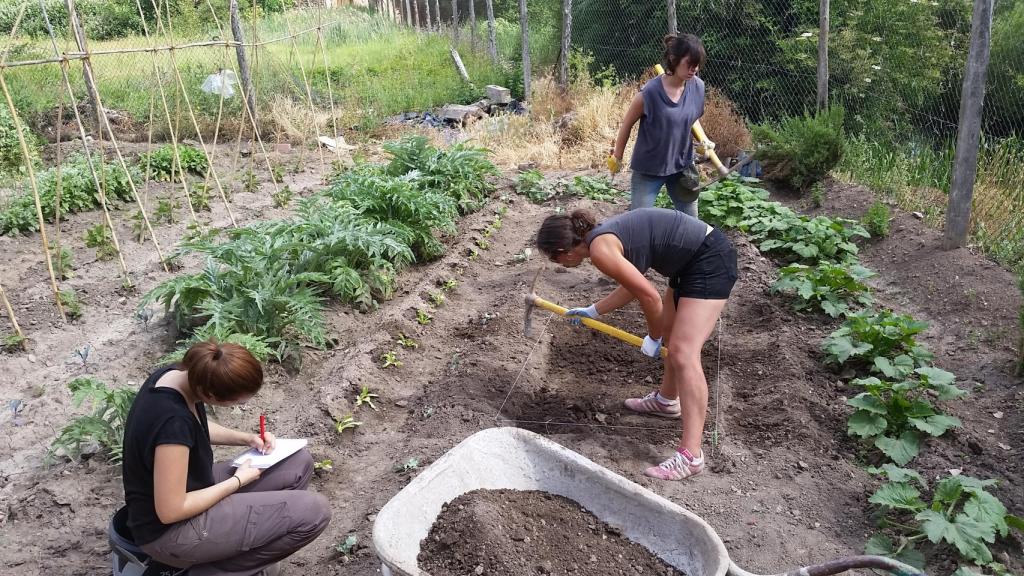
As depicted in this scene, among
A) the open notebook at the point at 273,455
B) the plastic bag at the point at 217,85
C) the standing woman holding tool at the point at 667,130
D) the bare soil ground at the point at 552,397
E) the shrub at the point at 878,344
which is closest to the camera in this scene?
the open notebook at the point at 273,455

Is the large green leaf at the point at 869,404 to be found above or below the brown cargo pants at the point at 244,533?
below

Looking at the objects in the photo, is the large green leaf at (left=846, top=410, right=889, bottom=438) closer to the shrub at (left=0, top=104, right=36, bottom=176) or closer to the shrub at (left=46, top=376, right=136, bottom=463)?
the shrub at (left=46, top=376, right=136, bottom=463)

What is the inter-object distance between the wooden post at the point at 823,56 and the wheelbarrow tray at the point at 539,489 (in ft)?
20.2

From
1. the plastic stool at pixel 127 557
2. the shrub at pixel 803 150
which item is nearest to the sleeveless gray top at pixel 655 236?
the plastic stool at pixel 127 557

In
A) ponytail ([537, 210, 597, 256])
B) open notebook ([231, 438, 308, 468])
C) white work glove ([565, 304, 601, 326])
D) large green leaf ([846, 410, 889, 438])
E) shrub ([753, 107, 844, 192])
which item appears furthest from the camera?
shrub ([753, 107, 844, 192])

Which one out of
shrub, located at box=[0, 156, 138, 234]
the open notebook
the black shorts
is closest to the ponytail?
the black shorts

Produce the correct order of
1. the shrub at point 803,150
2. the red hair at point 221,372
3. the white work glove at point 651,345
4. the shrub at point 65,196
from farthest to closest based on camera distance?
the shrub at point 803,150 < the shrub at point 65,196 < the white work glove at point 651,345 < the red hair at point 221,372

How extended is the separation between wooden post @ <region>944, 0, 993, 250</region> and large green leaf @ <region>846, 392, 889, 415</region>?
2365mm

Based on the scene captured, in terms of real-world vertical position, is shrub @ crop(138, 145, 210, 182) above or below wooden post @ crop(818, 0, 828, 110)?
below

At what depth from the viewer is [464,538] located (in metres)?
2.59

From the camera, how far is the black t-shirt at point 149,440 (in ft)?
7.39

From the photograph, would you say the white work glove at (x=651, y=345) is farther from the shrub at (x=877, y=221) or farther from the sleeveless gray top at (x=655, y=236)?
the shrub at (x=877, y=221)

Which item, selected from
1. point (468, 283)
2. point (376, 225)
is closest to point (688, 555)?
point (468, 283)

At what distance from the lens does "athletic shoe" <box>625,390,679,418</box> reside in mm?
3732
